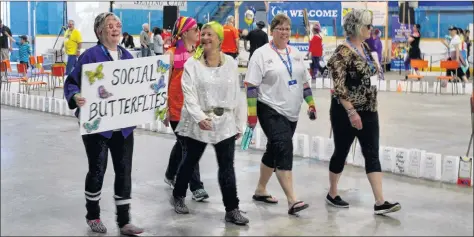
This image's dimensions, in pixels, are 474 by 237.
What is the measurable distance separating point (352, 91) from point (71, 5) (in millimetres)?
19104

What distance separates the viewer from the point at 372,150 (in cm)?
560

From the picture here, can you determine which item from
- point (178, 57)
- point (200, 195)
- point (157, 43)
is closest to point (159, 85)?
point (178, 57)

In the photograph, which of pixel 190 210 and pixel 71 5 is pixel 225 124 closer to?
pixel 190 210

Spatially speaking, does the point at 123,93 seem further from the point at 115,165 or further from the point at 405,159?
the point at 405,159

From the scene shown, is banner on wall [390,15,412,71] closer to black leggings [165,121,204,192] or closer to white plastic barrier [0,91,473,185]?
white plastic barrier [0,91,473,185]

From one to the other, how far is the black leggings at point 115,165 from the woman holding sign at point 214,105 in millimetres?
510

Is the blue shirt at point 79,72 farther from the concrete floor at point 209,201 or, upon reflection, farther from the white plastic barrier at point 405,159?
the white plastic barrier at point 405,159

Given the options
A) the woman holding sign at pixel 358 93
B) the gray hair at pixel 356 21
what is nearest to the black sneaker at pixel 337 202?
the woman holding sign at pixel 358 93

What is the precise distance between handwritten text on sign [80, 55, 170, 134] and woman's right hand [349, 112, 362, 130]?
140 centimetres

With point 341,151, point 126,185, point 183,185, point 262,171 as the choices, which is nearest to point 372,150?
point 341,151

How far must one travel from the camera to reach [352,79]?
18.0 feet

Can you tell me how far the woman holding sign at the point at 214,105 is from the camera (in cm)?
518

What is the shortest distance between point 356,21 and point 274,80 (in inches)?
30.0

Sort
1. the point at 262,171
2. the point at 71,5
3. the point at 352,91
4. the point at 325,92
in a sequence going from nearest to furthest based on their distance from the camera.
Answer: the point at 352,91
the point at 262,171
the point at 325,92
the point at 71,5
